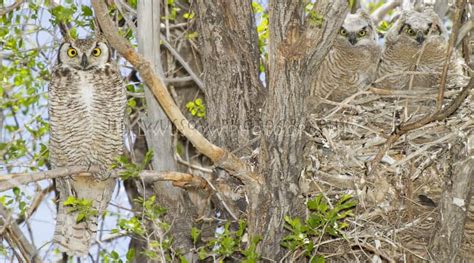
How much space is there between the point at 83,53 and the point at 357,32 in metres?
1.91

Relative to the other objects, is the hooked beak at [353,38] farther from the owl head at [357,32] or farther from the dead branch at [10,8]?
the dead branch at [10,8]

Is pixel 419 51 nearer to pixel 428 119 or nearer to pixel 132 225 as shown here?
pixel 428 119

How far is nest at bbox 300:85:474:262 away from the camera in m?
4.21

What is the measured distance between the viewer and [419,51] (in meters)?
5.30

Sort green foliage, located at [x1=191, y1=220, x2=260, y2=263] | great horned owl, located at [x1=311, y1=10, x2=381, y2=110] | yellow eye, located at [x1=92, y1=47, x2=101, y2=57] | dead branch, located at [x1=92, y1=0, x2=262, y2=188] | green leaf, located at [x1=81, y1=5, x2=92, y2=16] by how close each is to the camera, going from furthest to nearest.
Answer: great horned owl, located at [x1=311, y1=10, x2=381, y2=110]
yellow eye, located at [x1=92, y1=47, x2=101, y2=57]
green leaf, located at [x1=81, y1=5, x2=92, y2=16]
green foliage, located at [x1=191, y1=220, x2=260, y2=263]
dead branch, located at [x1=92, y1=0, x2=262, y2=188]

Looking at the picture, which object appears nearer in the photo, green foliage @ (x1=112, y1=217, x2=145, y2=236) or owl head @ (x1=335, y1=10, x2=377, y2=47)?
green foliage @ (x1=112, y1=217, x2=145, y2=236)

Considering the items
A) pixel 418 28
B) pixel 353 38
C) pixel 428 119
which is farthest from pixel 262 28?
pixel 428 119

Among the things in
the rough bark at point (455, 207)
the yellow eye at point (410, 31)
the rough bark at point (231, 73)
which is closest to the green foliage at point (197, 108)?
the rough bark at point (231, 73)

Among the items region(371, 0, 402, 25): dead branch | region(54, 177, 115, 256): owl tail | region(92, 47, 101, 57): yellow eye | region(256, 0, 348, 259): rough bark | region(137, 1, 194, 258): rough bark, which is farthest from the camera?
region(371, 0, 402, 25): dead branch

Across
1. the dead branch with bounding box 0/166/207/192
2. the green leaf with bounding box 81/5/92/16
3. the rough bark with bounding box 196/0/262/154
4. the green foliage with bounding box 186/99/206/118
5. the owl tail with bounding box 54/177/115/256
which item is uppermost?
the green leaf with bounding box 81/5/92/16

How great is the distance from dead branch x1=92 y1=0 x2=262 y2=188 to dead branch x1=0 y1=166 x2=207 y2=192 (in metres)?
0.24

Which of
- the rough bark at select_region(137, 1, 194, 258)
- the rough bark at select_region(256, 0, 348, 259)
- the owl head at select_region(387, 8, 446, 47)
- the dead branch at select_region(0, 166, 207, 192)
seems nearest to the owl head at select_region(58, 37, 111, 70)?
Result: the rough bark at select_region(137, 1, 194, 258)

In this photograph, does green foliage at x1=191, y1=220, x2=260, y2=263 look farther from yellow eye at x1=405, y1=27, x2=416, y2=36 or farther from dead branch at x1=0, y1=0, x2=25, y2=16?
yellow eye at x1=405, y1=27, x2=416, y2=36

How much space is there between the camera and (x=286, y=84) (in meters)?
3.94
